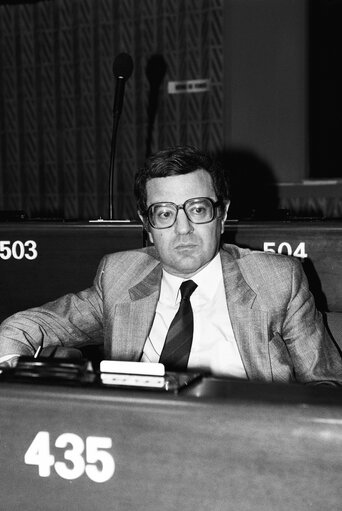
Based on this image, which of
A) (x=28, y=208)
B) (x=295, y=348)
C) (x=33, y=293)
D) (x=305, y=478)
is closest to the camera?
(x=305, y=478)

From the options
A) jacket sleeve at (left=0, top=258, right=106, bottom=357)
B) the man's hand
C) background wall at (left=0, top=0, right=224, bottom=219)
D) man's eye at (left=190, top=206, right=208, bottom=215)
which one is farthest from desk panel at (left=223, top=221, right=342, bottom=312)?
background wall at (left=0, top=0, right=224, bottom=219)

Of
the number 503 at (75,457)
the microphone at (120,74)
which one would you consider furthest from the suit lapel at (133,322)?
the number 503 at (75,457)

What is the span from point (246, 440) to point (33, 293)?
59.5 inches

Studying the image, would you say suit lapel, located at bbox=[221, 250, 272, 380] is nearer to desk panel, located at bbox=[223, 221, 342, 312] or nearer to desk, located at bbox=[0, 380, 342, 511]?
desk panel, located at bbox=[223, 221, 342, 312]

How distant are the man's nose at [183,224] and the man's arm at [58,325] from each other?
0.27 metres

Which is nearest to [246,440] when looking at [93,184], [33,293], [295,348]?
[295,348]

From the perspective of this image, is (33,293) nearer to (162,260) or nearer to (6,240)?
(6,240)

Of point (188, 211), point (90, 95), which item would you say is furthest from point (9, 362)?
point (90, 95)

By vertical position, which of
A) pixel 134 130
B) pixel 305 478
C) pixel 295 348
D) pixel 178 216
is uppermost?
pixel 134 130

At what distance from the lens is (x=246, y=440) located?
498 millimetres

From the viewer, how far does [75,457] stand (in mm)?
541

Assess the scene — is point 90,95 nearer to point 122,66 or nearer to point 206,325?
point 122,66

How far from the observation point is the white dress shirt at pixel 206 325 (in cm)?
152

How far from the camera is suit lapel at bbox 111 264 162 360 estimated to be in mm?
1577
